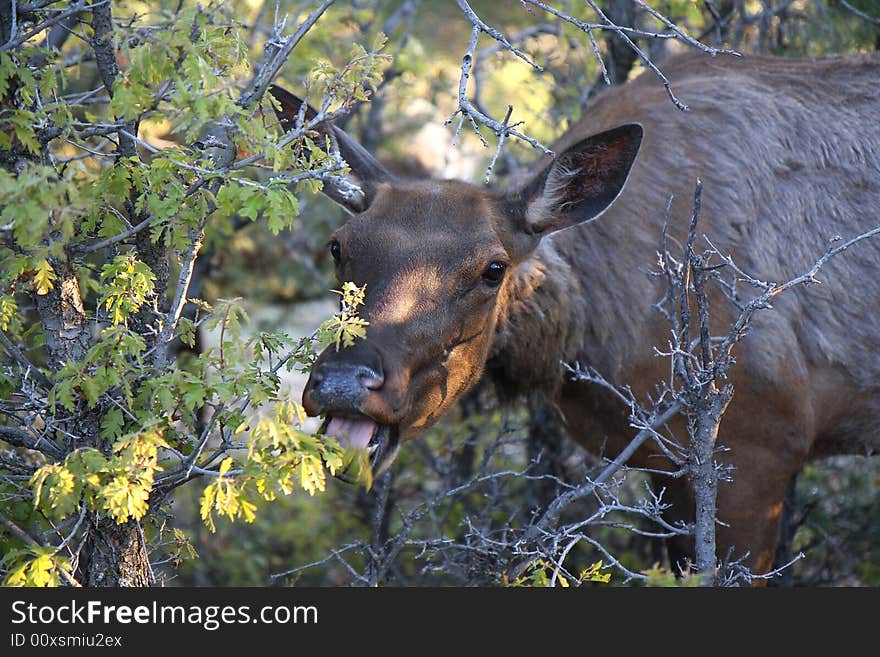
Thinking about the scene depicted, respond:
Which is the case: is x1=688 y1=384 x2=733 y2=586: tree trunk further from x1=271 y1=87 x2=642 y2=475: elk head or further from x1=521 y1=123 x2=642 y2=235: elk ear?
A: x1=521 y1=123 x2=642 y2=235: elk ear

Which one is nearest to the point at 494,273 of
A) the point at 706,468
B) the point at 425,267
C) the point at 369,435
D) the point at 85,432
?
the point at 425,267

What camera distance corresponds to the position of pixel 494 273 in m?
4.70

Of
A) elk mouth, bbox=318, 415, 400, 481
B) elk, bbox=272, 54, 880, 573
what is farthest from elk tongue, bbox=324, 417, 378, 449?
elk, bbox=272, 54, 880, 573

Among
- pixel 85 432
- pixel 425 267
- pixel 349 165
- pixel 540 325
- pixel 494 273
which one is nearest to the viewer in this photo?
pixel 85 432

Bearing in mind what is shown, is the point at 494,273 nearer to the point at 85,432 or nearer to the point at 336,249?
the point at 336,249

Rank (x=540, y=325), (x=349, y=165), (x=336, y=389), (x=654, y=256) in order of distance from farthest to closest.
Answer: (x=654, y=256) → (x=540, y=325) → (x=349, y=165) → (x=336, y=389)

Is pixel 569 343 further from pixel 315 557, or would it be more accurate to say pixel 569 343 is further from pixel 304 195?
pixel 304 195

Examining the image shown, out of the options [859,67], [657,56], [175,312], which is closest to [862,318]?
[859,67]

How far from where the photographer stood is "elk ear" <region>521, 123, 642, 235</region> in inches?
192

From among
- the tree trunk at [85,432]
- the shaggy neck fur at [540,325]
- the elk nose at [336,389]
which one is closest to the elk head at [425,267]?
the elk nose at [336,389]

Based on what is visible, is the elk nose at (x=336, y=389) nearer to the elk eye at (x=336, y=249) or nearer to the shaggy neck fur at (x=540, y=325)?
the elk eye at (x=336, y=249)

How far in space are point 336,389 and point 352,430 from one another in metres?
0.24

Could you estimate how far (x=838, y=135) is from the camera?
5762 millimetres

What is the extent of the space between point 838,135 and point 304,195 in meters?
4.66
